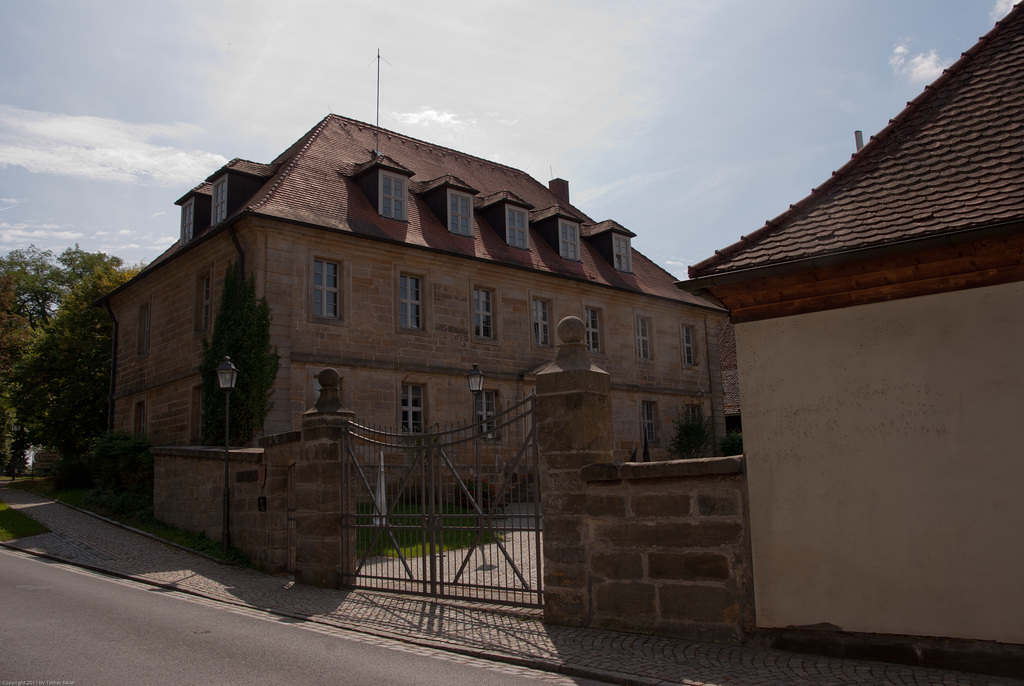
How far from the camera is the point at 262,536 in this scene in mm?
11961

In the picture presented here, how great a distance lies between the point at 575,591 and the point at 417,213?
16.3m

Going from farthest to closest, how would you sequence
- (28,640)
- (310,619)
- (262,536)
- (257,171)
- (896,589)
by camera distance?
(257,171), (262,536), (310,619), (28,640), (896,589)

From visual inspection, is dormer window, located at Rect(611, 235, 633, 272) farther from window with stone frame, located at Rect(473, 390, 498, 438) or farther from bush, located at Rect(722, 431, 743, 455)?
window with stone frame, located at Rect(473, 390, 498, 438)

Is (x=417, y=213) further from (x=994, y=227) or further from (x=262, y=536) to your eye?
(x=994, y=227)

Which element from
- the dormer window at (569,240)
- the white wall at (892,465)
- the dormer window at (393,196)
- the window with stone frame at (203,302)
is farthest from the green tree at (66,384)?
the white wall at (892,465)

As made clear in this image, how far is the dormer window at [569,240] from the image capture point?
25625 mm

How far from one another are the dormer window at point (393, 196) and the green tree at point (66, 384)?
15149 millimetres

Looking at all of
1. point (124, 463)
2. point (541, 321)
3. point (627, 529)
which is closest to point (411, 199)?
point (541, 321)

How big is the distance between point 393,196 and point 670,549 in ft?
53.3

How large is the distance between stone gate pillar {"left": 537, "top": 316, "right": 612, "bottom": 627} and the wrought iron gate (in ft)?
0.79

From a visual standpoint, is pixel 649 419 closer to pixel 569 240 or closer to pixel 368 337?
pixel 569 240

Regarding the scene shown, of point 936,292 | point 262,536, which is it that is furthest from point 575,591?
point 262,536

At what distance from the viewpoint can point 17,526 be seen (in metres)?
16.9

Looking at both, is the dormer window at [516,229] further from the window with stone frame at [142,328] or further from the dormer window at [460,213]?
the window with stone frame at [142,328]
